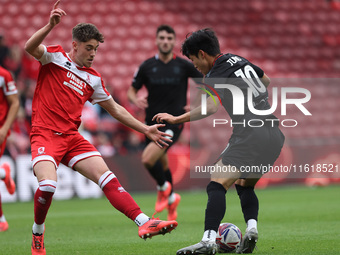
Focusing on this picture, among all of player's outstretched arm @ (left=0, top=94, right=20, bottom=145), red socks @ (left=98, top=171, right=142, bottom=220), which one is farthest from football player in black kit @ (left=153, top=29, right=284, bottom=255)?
player's outstretched arm @ (left=0, top=94, right=20, bottom=145)

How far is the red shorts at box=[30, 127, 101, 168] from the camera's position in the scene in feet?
17.9

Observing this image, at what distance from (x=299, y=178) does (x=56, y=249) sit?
10.9 metres

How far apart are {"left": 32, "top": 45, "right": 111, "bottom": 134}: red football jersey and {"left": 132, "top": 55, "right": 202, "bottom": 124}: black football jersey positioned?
3.53 meters

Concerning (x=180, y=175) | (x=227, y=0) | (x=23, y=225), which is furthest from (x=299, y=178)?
(x=23, y=225)

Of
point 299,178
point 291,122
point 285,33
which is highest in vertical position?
point 285,33

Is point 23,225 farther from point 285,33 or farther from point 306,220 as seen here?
point 285,33

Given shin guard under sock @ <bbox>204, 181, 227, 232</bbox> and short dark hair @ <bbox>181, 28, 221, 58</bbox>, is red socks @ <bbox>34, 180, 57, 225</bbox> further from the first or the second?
short dark hair @ <bbox>181, 28, 221, 58</bbox>

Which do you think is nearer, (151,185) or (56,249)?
(56,249)

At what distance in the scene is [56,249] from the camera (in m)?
6.16

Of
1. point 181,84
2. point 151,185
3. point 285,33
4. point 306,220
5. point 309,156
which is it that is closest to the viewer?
point 306,220

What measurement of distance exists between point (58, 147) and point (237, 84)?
174 centimetres

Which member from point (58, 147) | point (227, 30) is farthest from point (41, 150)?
point (227, 30)

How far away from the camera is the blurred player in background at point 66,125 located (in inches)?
213

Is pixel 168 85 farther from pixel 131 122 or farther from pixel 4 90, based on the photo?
pixel 131 122
